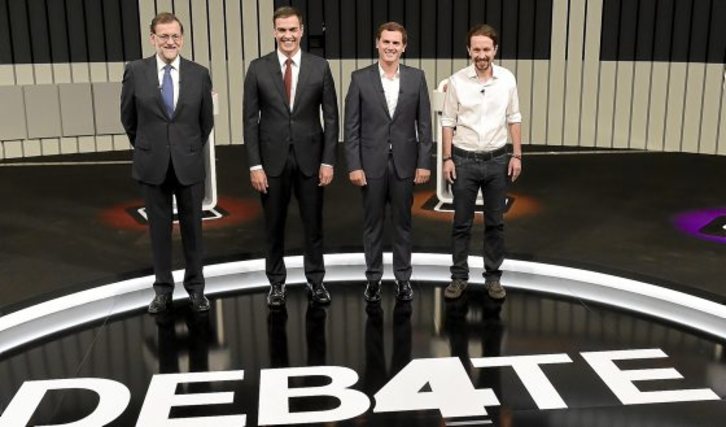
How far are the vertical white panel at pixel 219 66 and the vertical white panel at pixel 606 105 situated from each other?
164 inches

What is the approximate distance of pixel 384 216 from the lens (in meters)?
3.79

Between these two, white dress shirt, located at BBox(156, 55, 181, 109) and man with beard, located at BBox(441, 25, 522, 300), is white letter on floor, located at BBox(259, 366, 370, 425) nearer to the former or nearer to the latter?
man with beard, located at BBox(441, 25, 522, 300)

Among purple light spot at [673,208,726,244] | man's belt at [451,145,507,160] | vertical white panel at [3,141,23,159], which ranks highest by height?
man's belt at [451,145,507,160]

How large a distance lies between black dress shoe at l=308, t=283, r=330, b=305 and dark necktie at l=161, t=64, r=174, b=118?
1111 millimetres

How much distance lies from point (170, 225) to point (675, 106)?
6.30 metres

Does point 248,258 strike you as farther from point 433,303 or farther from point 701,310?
point 701,310

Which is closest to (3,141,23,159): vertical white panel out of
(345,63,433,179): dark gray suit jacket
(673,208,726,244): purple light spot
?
(345,63,433,179): dark gray suit jacket

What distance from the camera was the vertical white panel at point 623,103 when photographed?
833 centimetres

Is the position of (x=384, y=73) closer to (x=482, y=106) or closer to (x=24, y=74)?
(x=482, y=106)

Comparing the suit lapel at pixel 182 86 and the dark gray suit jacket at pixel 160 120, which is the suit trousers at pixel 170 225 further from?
the suit lapel at pixel 182 86


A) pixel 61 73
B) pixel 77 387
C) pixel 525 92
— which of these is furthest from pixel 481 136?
pixel 61 73

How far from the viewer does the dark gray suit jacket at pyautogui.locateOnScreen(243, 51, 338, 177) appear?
3.53 meters

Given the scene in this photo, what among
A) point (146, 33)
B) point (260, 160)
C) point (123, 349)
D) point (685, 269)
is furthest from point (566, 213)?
point (146, 33)

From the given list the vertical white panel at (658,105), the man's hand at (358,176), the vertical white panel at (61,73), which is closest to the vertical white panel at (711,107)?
the vertical white panel at (658,105)
